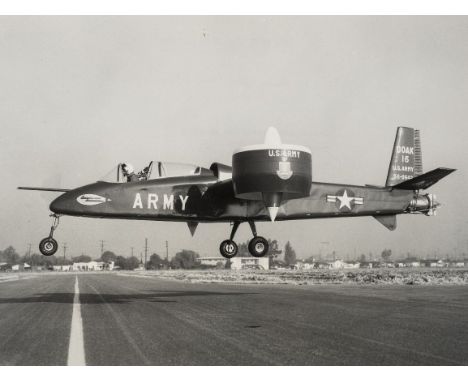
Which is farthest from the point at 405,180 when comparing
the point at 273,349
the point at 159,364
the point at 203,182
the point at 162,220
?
the point at 159,364

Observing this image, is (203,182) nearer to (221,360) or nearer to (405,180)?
(405,180)

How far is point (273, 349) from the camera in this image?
30.8ft

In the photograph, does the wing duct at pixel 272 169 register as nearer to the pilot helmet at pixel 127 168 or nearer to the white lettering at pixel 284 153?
the white lettering at pixel 284 153

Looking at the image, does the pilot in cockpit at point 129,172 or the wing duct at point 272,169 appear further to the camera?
the pilot in cockpit at point 129,172

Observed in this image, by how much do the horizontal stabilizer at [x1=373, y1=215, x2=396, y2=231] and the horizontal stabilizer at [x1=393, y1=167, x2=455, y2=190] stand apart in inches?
61.3

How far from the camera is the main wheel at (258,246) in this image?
22.9 meters

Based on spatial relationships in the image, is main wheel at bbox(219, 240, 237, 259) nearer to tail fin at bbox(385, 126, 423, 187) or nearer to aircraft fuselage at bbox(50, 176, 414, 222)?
aircraft fuselage at bbox(50, 176, 414, 222)

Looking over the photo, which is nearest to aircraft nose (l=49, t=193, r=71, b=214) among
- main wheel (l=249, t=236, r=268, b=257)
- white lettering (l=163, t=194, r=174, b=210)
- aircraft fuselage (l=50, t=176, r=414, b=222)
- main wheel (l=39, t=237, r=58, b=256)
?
aircraft fuselage (l=50, t=176, r=414, b=222)

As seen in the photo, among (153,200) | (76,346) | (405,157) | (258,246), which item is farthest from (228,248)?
(76,346)

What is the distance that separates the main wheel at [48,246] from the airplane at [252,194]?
0.12 feet

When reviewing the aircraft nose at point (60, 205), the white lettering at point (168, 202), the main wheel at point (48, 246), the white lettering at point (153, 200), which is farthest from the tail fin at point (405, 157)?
the main wheel at point (48, 246)

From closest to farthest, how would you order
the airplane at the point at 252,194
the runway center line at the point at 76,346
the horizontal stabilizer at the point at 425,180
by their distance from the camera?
the runway center line at the point at 76,346 → the airplane at the point at 252,194 → the horizontal stabilizer at the point at 425,180

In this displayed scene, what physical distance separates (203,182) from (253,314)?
6500 mm

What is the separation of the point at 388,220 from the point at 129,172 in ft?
41.8
